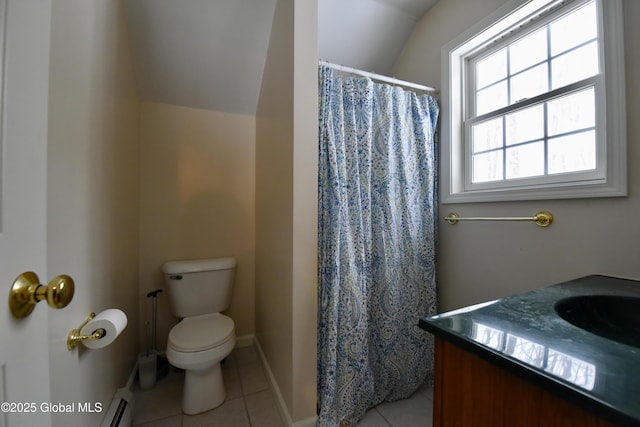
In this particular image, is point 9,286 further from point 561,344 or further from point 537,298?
point 537,298

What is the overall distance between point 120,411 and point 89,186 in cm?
108

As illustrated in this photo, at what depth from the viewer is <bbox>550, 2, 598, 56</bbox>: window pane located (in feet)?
3.57

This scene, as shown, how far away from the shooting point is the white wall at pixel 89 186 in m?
0.76

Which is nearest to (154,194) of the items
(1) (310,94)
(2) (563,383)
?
(1) (310,94)

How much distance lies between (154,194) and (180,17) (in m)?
1.19

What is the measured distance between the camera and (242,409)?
4.57 feet

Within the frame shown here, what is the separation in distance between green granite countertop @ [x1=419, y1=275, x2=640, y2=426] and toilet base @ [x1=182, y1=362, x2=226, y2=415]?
1.38 m

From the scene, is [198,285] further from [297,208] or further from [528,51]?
[528,51]

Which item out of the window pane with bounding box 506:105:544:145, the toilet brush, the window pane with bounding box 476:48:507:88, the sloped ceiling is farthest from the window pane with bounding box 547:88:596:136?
the toilet brush

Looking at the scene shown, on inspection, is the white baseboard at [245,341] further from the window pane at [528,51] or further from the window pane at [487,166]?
the window pane at [528,51]

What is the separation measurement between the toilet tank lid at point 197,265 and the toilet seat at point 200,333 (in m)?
0.34

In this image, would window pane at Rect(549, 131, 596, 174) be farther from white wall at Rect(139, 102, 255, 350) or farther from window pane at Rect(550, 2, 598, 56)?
white wall at Rect(139, 102, 255, 350)

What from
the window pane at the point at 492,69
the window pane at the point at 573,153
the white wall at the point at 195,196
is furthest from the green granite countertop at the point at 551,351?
the white wall at the point at 195,196

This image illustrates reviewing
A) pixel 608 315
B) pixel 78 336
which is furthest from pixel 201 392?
pixel 608 315
